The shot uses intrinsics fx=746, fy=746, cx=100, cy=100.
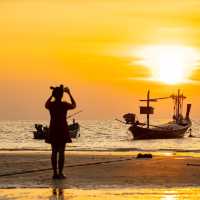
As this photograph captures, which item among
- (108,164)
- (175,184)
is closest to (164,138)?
(108,164)

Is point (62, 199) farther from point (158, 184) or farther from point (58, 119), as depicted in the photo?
point (58, 119)

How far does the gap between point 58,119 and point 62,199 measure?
4.50 meters

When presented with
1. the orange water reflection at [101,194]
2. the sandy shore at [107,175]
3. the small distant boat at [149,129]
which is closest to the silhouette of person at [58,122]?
the sandy shore at [107,175]

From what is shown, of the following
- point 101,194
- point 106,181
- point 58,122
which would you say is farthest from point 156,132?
point 101,194

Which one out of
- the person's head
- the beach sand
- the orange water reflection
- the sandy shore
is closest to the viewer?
the orange water reflection

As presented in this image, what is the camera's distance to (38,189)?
47.9ft

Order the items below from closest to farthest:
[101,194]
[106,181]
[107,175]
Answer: [101,194]
[106,181]
[107,175]

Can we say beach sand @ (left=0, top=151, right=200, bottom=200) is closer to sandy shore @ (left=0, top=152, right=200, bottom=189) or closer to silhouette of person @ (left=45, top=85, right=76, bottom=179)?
sandy shore @ (left=0, top=152, right=200, bottom=189)

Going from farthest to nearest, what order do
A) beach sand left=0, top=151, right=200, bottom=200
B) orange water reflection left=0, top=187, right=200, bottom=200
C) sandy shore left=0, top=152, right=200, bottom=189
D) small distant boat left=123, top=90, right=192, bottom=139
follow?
1. small distant boat left=123, top=90, right=192, bottom=139
2. sandy shore left=0, top=152, right=200, bottom=189
3. beach sand left=0, top=151, right=200, bottom=200
4. orange water reflection left=0, top=187, right=200, bottom=200

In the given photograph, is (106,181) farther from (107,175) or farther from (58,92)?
(58,92)

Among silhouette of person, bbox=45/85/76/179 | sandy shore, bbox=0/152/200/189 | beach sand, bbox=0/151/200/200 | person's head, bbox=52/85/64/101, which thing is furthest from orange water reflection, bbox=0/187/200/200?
person's head, bbox=52/85/64/101

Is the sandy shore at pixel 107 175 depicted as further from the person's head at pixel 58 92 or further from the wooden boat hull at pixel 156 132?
the wooden boat hull at pixel 156 132

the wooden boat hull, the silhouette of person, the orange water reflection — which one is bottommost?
the wooden boat hull

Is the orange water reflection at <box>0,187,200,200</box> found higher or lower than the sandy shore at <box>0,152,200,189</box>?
higher
